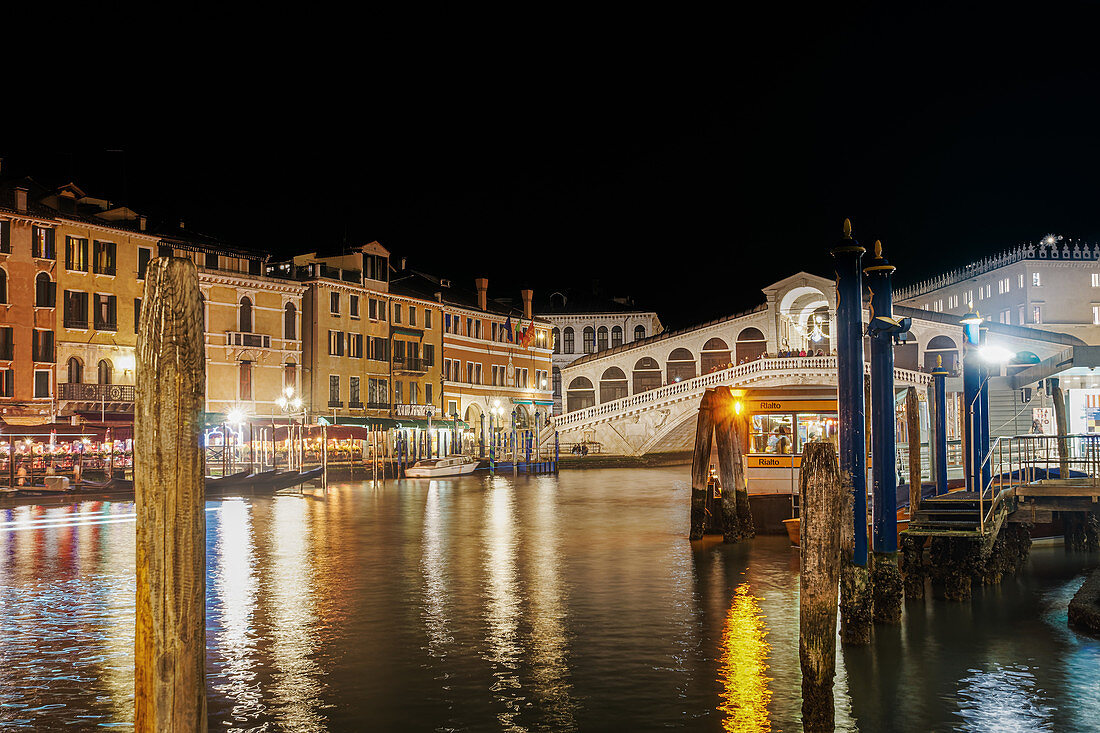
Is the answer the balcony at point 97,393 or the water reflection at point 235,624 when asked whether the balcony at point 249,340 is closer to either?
the balcony at point 97,393

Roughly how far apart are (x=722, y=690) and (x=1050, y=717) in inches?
109

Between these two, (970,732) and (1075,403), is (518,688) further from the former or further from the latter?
(1075,403)

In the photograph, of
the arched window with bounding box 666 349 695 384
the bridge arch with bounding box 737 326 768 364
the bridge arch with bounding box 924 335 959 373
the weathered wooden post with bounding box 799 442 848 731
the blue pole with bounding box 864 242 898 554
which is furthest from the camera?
the arched window with bounding box 666 349 695 384

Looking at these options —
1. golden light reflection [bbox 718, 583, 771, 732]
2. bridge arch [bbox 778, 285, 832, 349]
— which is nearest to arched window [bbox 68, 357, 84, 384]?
golden light reflection [bbox 718, 583, 771, 732]

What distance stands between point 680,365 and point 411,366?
18.8 m

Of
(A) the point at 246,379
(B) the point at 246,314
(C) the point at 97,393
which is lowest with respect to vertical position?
(C) the point at 97,393

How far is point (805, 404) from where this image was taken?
67.9ft

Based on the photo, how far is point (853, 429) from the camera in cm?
1146

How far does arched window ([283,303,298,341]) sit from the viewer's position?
138 feet

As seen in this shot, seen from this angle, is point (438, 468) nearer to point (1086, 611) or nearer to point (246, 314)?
point (246, 314)

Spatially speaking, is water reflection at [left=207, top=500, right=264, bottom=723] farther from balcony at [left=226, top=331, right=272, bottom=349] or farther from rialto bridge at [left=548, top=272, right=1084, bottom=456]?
rialto bridge at [left=548, top=272, right=1084, bottom=456]

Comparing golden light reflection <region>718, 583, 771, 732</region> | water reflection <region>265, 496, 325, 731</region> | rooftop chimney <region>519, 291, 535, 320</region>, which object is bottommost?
golden light reflection <region>718, 583, 771, 732</region>

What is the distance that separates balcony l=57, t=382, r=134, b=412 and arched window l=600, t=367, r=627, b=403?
3110 cm

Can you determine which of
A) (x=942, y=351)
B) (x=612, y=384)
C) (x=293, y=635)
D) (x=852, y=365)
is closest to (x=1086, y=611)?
(x=852, y=365)
